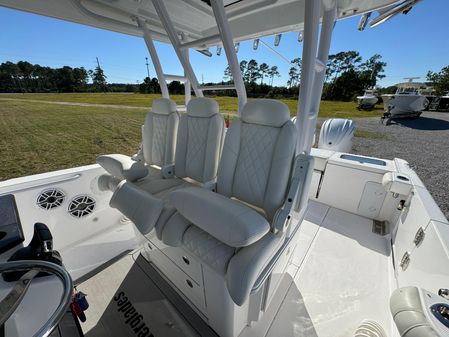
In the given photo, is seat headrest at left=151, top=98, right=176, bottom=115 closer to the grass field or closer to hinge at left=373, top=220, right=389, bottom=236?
the grass field

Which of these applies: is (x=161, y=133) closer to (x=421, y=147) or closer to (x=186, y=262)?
(x=186, y=262)

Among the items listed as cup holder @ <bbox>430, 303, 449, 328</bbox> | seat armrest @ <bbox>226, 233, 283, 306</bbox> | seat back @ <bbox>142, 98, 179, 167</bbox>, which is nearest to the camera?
cup holder @ <bbox>430, 303, 449, 328</bbox>

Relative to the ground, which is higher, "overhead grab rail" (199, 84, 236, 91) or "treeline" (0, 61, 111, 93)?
"treeline" (0, 61, 111, 93)

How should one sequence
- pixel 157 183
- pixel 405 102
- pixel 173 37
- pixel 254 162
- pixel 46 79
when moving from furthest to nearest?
pixel 405 102 → pixel 46 79 → pixel 157 183 → pixel 173 37 → pixel 254 162

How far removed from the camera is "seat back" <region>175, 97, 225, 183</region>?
4.83ft

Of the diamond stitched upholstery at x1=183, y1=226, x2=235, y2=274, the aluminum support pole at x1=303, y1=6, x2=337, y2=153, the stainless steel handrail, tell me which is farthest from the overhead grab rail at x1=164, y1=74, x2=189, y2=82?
the stainless steel handrail

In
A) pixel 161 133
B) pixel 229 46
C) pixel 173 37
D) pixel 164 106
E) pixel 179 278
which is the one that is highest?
pixel 173 37

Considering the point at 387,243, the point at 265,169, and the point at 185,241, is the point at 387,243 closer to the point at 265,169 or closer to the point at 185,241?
the point at 265,169

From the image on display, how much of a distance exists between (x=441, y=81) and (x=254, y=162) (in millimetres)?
17764

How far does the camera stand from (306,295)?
1.32 m

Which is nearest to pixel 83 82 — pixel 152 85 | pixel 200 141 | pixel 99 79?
pixel 99 79

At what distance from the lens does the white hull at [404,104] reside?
8.75m

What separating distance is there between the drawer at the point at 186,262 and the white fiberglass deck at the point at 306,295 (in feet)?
1.16

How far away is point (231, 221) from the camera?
75 cm
